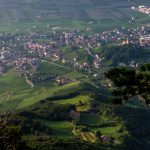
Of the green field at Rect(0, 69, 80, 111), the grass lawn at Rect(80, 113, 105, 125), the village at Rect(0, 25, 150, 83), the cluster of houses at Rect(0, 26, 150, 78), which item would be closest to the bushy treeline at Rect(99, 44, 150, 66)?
the village at Rect(0, 25, 150, 83)

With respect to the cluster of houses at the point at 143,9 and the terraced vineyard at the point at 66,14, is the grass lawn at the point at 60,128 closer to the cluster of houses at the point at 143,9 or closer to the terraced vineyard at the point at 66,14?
the terraced vineyard at the point at 66,14

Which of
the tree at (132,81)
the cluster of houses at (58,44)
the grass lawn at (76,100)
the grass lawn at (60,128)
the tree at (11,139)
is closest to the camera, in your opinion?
the tree at (132,81)

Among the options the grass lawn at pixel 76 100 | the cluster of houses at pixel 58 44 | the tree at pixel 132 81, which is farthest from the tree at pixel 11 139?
the cluster of houses at pixel 58 44

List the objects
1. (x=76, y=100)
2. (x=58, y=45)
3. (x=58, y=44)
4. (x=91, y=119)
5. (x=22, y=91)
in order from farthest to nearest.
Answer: (x=58, y=44)
(x=58, y=45)
(x=22, y=91)
(x=76, y=100)
(x=91, y=119)

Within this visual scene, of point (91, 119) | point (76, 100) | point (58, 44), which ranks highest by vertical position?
point (91, 119)

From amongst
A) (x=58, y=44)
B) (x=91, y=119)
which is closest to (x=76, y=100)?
(x=91, y=119)

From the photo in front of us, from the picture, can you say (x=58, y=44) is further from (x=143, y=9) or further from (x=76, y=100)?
(x=76, y=100)

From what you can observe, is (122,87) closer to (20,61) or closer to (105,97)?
(105,97)

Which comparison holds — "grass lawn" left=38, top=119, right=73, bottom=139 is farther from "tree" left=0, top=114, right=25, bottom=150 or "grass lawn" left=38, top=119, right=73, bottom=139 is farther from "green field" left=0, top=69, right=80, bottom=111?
"tree" left=0, top=114, right=25, bottom=150

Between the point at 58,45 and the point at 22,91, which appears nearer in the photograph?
the point at 22,91
